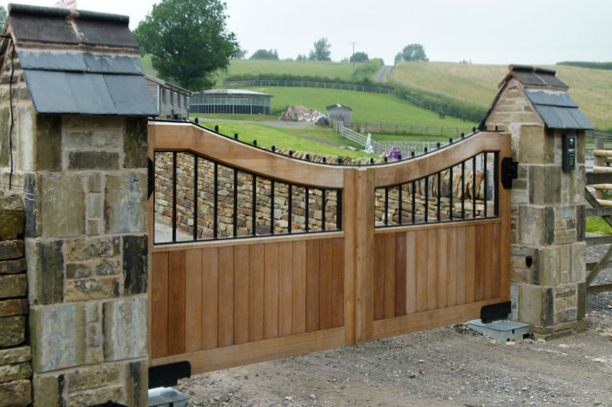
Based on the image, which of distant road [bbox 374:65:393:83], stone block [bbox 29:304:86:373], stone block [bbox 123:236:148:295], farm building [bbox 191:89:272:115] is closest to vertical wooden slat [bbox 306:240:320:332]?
stone block [bbox 123:236:148:295]

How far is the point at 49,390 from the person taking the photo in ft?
15.1

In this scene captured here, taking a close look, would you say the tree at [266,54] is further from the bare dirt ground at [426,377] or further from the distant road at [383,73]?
the bare dirt ground at [426,377]

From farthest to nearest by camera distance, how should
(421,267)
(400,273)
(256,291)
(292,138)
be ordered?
(292,138) < (421,267) < (400,273) < (256,291)

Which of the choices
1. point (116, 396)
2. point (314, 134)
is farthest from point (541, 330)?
point (314, 134)

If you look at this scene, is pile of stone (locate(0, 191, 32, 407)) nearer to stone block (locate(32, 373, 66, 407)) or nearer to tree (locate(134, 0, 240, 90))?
stone block (locate(32, 373, 66, 407))

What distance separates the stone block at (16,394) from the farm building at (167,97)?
85.1 feet

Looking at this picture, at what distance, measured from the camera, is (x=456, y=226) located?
782 centimetres

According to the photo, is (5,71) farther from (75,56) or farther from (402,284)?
(402,284)

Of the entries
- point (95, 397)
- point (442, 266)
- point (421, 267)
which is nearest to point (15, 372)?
point (95, 397)

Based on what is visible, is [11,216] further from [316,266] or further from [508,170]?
[508,170]

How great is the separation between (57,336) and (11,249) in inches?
24.0

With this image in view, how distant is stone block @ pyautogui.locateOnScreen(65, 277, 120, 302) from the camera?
15.2ft

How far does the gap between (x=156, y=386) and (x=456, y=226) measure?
3.67 m

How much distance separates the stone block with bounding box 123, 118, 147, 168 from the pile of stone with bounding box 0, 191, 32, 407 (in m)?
0.73
